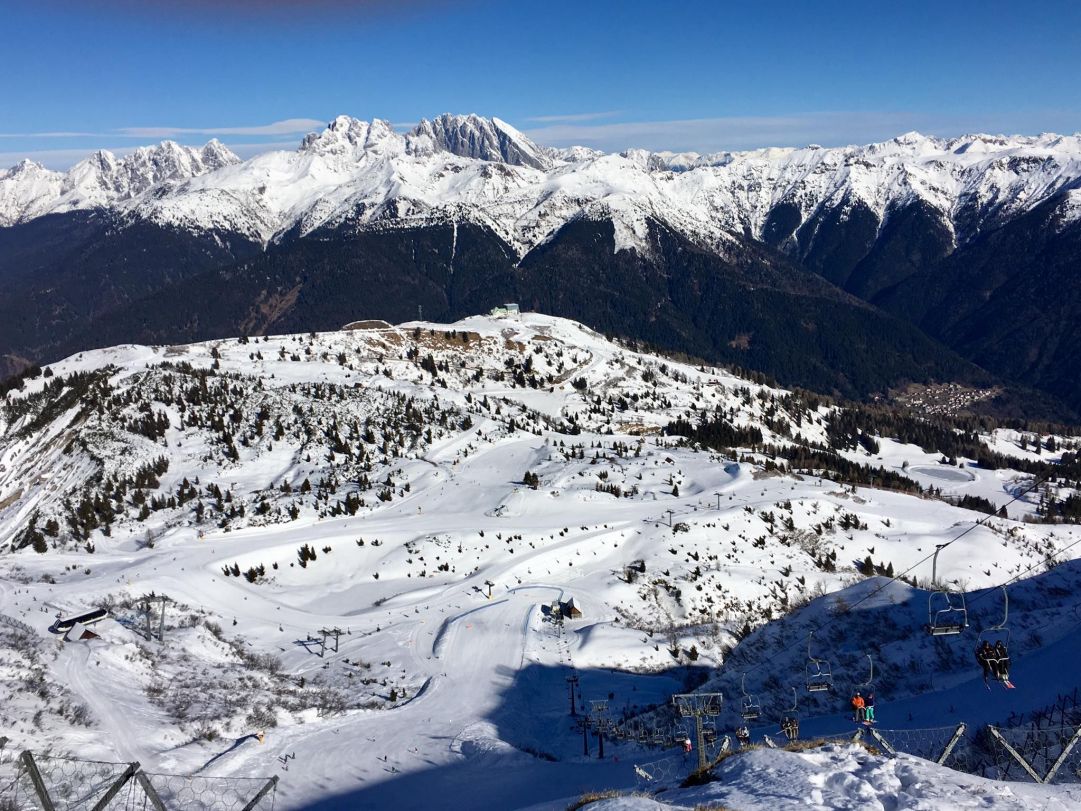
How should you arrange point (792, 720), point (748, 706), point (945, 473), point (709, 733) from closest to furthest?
point (709, 733) → point (792, 720) → point (748, 706) → point (945, 473)

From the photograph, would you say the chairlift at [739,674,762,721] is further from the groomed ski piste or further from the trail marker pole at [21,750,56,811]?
the trail marker pole at [21,750,56,811]

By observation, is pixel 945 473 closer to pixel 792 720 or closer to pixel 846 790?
pixel 792 720

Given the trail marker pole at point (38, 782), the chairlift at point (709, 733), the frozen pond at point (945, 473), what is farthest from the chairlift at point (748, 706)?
the frozen pond at point (945, 473)

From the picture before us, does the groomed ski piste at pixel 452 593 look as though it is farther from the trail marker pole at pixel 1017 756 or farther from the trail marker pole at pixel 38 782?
the trail marker pole at pixel 38 782

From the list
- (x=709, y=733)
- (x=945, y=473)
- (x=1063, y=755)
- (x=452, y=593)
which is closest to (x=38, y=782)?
(x=1063, y=755)

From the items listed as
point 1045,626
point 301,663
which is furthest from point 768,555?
point 301,663

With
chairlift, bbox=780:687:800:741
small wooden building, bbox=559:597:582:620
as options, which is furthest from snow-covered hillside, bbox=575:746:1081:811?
small wooden building, bbox=559:597:582:620

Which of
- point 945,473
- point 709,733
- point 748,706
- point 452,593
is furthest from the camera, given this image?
point 945,473

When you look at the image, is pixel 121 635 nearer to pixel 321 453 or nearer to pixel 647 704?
pixel 647 704
